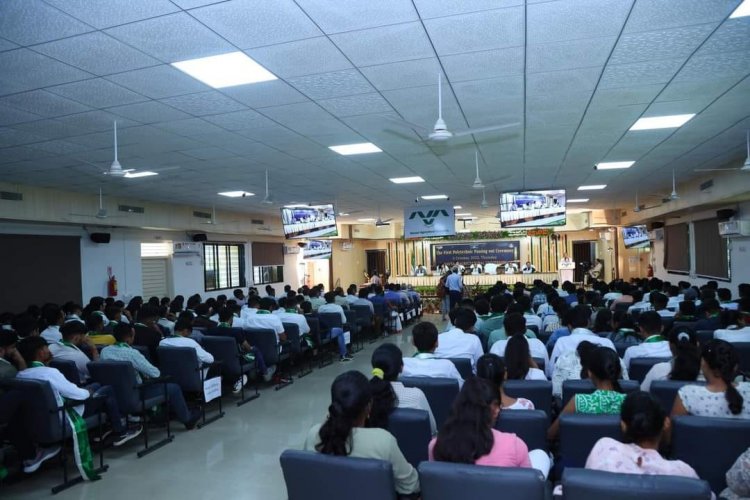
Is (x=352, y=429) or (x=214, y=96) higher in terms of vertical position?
(x=214, y=96)

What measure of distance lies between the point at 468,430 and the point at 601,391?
1124 mm

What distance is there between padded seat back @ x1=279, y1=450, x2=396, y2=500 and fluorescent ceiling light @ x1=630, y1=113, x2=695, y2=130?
5.03m

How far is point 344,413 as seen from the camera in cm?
208

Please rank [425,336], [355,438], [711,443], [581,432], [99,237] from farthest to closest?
[99,237], [425,336], [581,432], [711,443], [355,438]

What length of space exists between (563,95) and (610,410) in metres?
2.91

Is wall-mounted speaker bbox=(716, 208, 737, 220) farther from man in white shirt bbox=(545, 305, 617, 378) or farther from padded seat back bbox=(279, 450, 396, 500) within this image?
padded seat back bbox=(279, 450, 396, 500)

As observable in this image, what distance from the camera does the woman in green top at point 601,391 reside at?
2.60 metres

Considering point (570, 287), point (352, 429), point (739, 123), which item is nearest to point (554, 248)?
point (570, 287)

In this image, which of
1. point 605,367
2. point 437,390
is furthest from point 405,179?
point 605,367

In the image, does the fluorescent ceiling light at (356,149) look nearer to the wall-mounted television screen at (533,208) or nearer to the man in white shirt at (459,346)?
the man in white shirt at (459,346)

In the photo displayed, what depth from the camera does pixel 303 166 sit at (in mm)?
7371

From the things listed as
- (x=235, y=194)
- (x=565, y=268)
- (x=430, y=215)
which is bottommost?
(x=565, y=268)

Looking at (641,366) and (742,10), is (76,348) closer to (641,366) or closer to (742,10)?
(641,366)

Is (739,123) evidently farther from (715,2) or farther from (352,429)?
(352,429)
